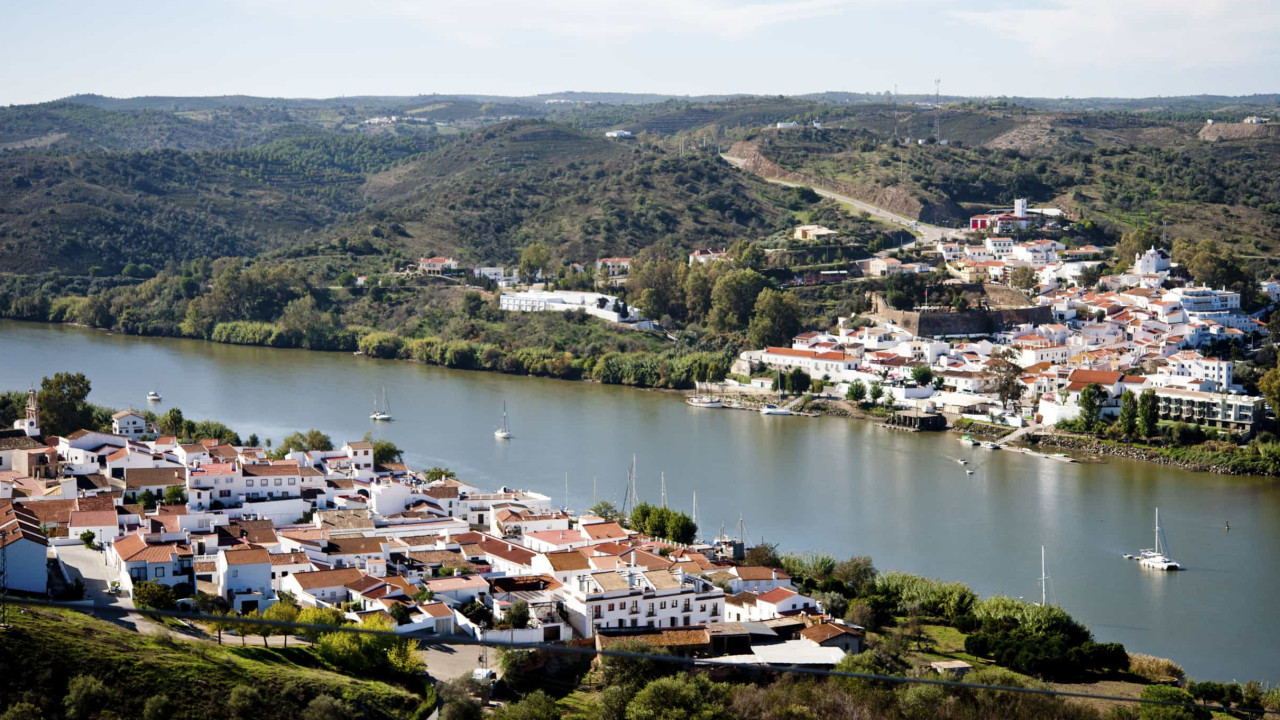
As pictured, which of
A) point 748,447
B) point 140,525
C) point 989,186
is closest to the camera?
point 140,525

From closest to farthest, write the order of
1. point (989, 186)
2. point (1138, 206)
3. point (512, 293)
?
point (512, 293)
point (1138, 206)
point (989, 186)

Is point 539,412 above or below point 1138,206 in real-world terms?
below

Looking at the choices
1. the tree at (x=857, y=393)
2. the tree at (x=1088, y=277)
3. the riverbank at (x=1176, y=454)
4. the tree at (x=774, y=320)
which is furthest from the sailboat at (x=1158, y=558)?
the tree at (x=1088, y=277)

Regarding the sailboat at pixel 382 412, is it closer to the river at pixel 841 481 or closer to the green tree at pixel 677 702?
the river at pixel 841 481

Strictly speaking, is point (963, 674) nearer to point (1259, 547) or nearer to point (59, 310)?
point (1259, 547)

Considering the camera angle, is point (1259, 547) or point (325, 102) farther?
point (325, 102)

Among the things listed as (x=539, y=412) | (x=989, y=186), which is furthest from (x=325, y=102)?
(x=539, y=412)
